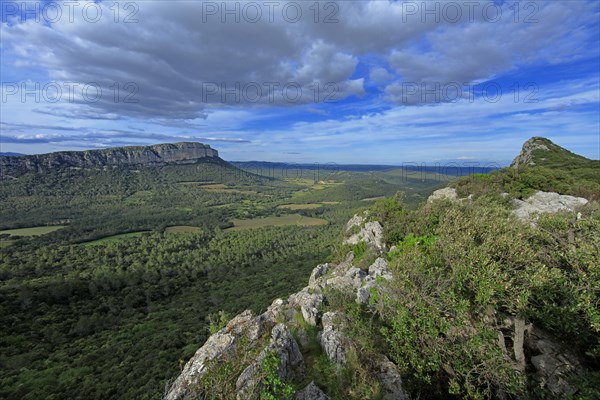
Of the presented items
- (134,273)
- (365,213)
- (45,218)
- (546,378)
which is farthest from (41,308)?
(45,218)

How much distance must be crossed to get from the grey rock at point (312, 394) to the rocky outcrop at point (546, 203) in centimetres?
2752

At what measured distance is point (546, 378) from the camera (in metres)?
11.2

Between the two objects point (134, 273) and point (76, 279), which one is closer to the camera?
point (76, 279)

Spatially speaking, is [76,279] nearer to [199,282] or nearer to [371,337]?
[199,282]

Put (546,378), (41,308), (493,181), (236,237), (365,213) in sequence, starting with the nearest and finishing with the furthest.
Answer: (546,378) < (493,181) < (365,213) < (41,308) < (236,237)

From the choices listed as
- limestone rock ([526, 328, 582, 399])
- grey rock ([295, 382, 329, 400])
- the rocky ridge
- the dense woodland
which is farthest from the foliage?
limestone rock ([526, 328, 582, 399])

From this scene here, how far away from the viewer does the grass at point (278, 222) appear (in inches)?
6117

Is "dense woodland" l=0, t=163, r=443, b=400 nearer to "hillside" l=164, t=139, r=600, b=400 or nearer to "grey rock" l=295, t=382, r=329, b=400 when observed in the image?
"hillside" l=164, t=139, r=600, b=400

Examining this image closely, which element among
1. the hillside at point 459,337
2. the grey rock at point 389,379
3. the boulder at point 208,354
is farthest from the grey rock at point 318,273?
the grey rock at point 389,379

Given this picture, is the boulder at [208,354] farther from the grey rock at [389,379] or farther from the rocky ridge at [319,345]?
the grey rock at [389,379]

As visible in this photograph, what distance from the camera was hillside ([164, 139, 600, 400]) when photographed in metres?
10.7

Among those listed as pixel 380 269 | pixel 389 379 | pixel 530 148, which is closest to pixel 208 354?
pixel 389 379

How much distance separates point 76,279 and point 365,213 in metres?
81.5

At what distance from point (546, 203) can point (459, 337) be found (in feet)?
95.6
